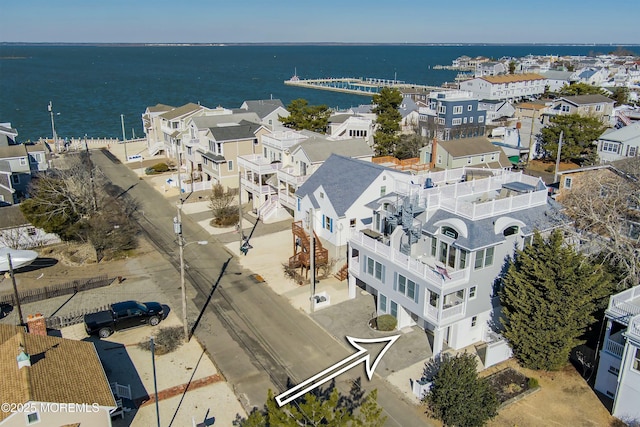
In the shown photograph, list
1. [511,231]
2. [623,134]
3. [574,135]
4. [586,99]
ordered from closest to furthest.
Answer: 1. [511,231]
2. [623,134]
3. [574,135]
4. [586,99]

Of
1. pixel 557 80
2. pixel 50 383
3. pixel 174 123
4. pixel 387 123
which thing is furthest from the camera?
pixel 557 80

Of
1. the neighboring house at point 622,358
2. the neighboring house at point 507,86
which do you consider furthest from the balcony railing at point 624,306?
the neighboring house at point 507,86

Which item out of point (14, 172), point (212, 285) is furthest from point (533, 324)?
point (14, 172)

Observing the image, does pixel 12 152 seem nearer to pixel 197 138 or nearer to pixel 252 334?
pixel 197 138

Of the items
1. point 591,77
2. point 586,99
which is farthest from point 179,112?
point 591,77

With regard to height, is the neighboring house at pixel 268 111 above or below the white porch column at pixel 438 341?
above

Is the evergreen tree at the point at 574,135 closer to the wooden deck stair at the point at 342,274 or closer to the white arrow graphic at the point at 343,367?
the wooden deck stair at the point at 342,274

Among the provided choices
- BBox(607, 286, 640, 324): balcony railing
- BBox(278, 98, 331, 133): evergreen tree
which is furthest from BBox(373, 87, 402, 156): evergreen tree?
BBox(607, 286, 640, 324): balcony railing
